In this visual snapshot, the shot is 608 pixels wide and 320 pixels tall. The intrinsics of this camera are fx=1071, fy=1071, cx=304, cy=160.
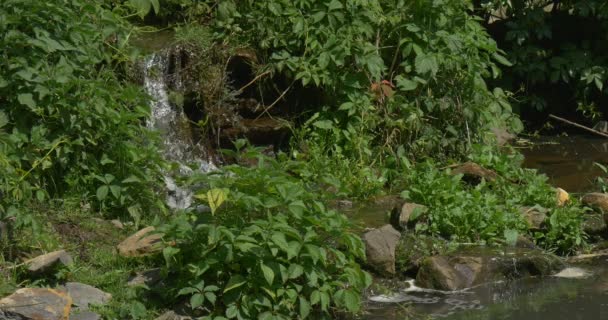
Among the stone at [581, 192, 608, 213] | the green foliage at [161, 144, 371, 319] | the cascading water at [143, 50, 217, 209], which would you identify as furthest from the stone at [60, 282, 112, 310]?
the stone at [581, 192, 608, 213]

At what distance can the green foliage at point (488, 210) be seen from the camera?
7.30 metres

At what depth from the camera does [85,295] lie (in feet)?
19.0

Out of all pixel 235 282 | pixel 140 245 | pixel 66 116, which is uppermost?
pixel 66 116

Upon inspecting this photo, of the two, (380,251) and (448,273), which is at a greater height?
(380,251)

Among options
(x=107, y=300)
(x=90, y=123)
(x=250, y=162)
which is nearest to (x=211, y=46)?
(x=250, y=162)

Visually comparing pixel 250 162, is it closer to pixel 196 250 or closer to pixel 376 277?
pixel 376 277

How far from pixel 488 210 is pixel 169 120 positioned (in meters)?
2.70

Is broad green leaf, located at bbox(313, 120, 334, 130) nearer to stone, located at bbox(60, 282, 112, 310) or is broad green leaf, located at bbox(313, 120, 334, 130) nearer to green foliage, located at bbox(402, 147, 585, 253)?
green foliage, located at bbox(402, 147, 585, 253)

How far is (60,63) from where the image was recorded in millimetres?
6762

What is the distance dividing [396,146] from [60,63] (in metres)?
3.14

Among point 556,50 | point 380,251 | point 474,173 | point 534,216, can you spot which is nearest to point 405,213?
point 380,251

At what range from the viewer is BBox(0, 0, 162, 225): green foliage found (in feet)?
21.5

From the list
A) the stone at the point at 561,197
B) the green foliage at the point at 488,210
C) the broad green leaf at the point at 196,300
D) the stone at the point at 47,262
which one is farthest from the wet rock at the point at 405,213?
the stone at the point at 47,262

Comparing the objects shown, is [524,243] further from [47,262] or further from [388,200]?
[47,262]
